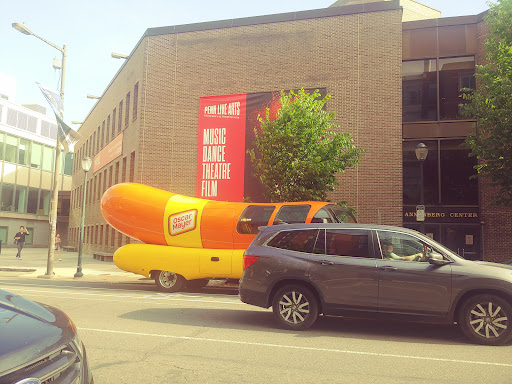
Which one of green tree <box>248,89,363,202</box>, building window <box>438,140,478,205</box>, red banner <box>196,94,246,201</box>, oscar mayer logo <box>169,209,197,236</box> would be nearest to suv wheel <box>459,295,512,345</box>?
oscar mayer logo <box>169,209,197,236</box>

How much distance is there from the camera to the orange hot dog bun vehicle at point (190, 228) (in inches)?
481

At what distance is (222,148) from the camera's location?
73.3ft

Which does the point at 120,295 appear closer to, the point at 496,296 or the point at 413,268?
the point at 413,268

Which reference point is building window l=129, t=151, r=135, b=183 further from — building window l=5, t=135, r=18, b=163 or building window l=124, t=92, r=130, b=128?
building window l=5, t=135, r=18, b=163

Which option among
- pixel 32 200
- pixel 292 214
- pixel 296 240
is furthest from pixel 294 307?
pixel 32 200

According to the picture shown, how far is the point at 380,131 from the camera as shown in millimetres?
20484

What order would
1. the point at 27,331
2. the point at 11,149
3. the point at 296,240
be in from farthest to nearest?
the point at 11,149
the point at 296,240
the point at 27,331

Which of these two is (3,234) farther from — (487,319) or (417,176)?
(487,319)

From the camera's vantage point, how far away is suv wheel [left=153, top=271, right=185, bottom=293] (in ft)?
42.5

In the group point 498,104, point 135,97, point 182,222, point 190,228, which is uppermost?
point 135,97

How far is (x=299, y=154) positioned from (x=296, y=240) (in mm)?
8028

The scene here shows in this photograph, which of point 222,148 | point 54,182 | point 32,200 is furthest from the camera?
point 32,200

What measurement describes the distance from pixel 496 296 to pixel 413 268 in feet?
3.84

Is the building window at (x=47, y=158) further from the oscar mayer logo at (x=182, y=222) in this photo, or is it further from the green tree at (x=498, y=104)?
the green tree at (x=498, y=104)
